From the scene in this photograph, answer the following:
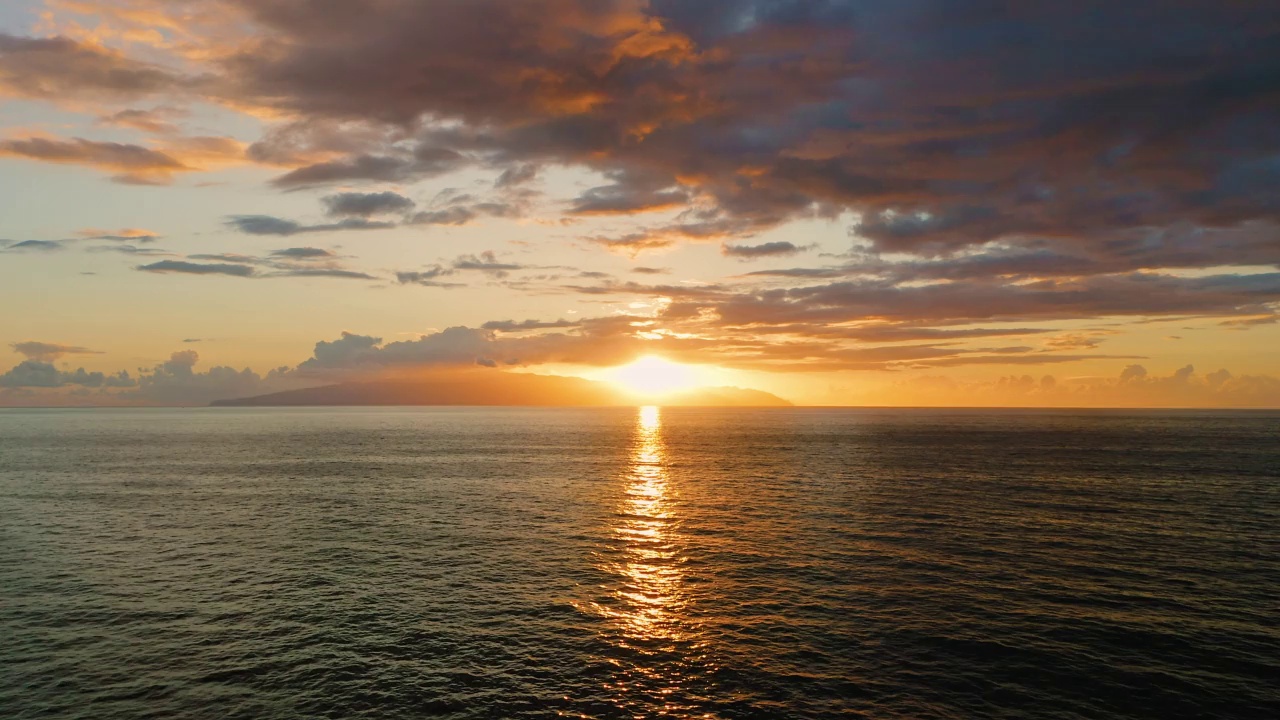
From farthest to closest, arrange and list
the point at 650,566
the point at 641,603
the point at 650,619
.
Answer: the point at 650,566, the point at 641,603, the point at 650,619

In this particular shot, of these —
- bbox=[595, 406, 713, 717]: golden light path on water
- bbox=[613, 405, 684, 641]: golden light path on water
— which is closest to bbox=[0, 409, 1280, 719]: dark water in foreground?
bbox=[595, 406, 713, 717]: golden light path on water

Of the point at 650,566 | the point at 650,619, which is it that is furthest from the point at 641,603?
the point at 650,566

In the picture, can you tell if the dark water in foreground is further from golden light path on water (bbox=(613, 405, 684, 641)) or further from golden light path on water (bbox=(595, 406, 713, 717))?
golden light path on water (bbox=(613, 405, 684, 641))

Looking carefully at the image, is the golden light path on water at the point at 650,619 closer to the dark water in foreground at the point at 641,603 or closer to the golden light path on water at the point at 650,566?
the golden light path on water at the point at 650,566

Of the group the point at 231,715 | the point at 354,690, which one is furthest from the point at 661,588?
the point at 231,715

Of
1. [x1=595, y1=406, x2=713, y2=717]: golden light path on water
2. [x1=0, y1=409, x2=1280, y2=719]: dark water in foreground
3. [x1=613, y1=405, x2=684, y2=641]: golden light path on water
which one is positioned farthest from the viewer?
[x1=613, y1=405, x2=684, y2=641]: golden light path on water

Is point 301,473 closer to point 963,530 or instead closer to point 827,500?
point 827,500

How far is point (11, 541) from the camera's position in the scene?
70062 mm

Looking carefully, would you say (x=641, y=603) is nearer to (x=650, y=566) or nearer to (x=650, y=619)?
(x=650, y=619)

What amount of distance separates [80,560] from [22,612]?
16.1 metres

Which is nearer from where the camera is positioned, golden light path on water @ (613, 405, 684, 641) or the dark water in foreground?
the dark water in foreground

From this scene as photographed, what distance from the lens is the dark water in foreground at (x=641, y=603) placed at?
119 ft

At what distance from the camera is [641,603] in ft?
168

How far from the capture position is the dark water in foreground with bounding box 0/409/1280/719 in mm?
36250
